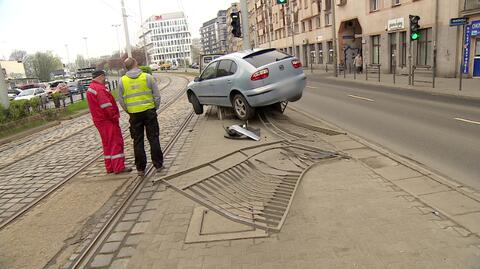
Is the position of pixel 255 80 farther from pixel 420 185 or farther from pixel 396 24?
pixel 396 24

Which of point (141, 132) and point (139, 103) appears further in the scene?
point (141, 132)

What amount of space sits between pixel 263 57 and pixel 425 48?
19875 mm

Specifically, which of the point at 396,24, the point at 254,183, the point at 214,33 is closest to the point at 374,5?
the point at 396,24

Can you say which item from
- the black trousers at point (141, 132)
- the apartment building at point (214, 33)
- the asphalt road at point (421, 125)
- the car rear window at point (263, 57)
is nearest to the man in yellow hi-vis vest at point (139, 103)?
the black trousers at point (141, 132)

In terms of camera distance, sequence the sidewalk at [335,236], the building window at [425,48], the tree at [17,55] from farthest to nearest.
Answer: the tree at [17,55] → the building window at [425,48] → the sidewalk at [335,236]

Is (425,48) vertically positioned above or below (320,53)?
below

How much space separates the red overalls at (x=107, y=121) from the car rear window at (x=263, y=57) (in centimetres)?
434

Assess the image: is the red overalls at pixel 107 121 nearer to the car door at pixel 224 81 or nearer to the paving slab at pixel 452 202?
the car door at pixel 224 81

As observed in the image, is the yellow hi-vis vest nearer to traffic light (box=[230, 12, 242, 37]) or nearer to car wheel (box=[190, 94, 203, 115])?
car wheel (box=[190, 94, 203, 115])

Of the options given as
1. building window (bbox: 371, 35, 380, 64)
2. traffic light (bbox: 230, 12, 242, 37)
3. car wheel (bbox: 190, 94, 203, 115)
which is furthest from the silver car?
building window (bbox: 371, 35, 380, 64)

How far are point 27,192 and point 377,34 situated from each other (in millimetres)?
30713

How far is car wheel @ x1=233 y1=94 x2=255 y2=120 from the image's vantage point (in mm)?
9831

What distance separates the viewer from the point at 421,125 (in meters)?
9.27

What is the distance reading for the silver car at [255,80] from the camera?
9406 millimetres
